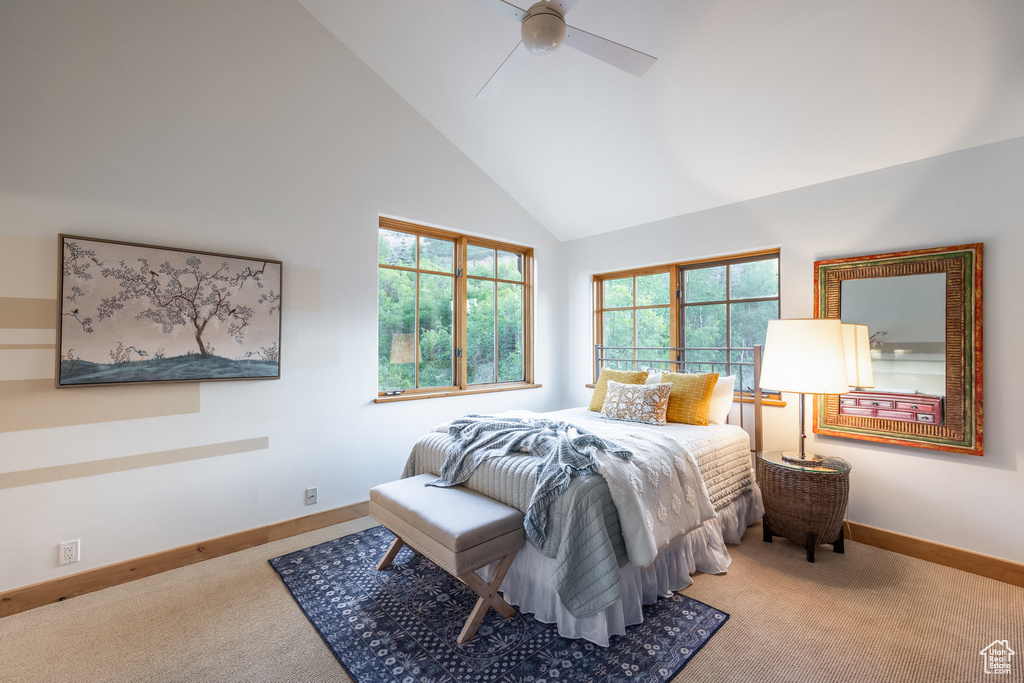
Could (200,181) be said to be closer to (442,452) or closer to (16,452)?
(16,452)

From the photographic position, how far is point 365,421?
3.27 metres

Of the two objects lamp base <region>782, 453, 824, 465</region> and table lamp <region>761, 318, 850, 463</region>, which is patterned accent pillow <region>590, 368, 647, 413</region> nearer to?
table lamp <region>761, 318, 850, 463</region>

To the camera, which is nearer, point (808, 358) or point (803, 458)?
point (808, 358)

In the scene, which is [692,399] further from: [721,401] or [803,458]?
[803,458]

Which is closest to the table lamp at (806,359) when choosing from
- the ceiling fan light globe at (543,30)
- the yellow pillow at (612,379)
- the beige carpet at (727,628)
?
the beige carpet at (727,628)

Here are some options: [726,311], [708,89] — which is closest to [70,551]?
[708,89]

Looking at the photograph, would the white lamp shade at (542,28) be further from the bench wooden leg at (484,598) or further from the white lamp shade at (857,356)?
the white lamp shade at (857,356)

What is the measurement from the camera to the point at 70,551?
7.29 ft

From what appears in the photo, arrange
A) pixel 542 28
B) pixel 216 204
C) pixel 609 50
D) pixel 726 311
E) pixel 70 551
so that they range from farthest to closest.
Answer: pixel 726 311 → pixel 216 204 → pixel 70 551 → pixel 609 50 → pixel 542 28

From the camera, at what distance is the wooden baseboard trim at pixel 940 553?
2346 mm

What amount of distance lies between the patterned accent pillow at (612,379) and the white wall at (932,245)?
3.07ft

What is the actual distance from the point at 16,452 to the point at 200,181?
160 centimetres

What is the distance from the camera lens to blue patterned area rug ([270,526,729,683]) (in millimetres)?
1710

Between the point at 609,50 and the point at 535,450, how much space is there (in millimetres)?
1841
